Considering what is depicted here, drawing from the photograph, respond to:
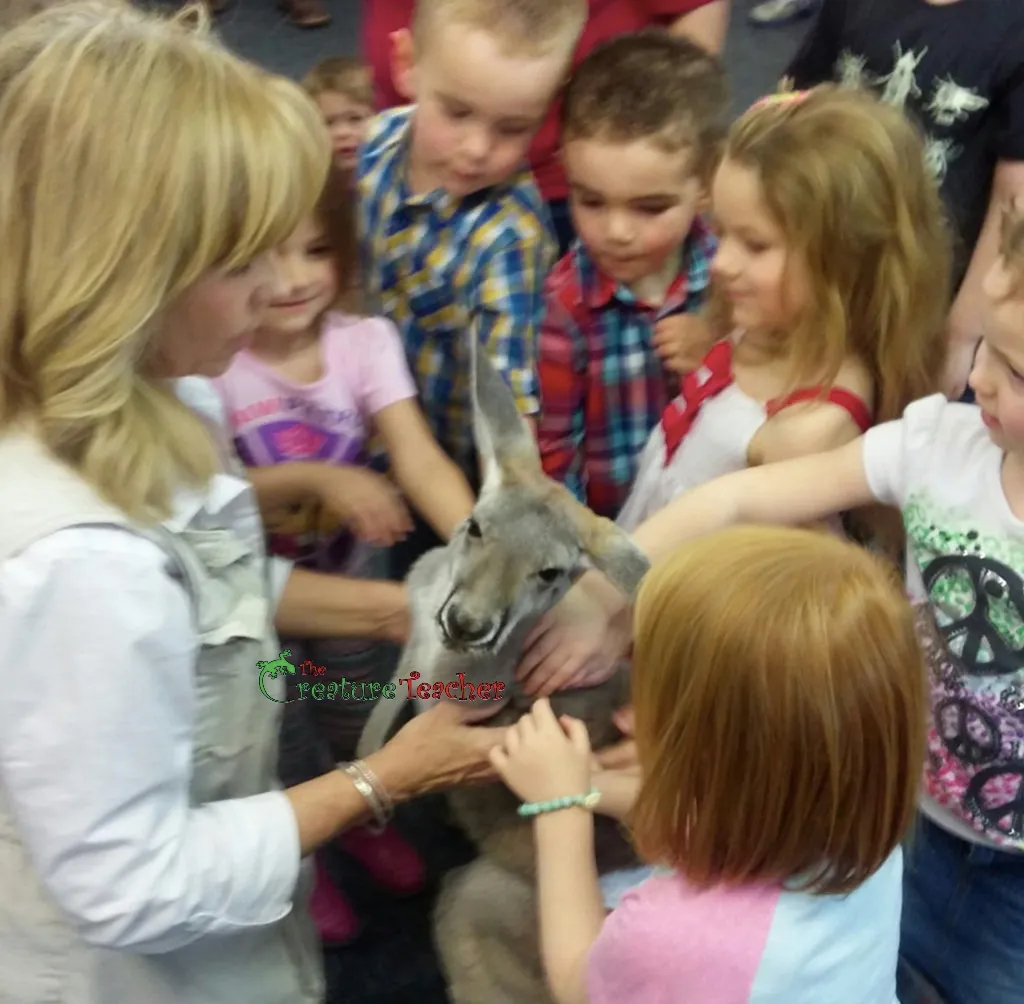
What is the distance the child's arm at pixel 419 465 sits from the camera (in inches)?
54.1

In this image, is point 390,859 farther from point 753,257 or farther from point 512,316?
point 753,257

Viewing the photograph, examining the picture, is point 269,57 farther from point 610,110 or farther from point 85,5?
point 85,5

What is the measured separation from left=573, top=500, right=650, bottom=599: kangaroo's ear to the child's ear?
2.26ft

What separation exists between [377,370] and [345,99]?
2.16ft

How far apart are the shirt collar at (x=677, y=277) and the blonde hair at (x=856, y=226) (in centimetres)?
23

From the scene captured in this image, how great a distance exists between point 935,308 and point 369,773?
847mm

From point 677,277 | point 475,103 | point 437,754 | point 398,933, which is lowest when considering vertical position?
point 398,933

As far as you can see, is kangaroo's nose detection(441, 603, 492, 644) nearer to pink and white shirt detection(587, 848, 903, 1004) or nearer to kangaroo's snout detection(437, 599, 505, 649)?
kangaroo's snout detection(437, 599, 505, 649)

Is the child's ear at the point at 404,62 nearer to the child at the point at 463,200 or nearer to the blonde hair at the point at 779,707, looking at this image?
the child at the point at 463,200

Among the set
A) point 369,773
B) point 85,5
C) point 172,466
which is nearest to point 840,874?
point 369,773

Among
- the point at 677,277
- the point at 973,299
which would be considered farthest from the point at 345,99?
the point at 973,299

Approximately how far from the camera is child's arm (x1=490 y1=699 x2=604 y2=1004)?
88 cm

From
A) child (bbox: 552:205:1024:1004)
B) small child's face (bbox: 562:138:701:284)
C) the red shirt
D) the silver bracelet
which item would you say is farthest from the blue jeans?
the red shirt

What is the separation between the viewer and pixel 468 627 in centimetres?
100
